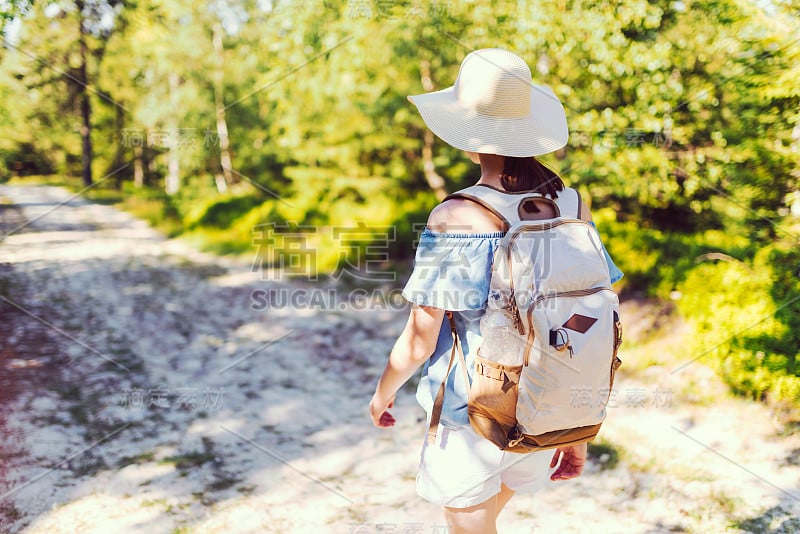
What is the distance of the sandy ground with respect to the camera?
3416 millimetres

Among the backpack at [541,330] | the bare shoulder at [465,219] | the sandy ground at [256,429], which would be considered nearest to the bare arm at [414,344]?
the backpack at [541,330]

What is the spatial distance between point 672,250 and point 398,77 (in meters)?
5.53

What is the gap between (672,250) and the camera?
6629 millimetres

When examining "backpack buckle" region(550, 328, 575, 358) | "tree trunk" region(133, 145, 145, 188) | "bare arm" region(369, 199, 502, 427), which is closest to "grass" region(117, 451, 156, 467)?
"bare arm" region(369, 199, 502, 427)

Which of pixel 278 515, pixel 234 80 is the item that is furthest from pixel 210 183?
pixel 278 515

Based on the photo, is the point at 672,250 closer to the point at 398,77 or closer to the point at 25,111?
the point at 398,77

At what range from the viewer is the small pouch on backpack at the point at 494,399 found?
1.69 meters

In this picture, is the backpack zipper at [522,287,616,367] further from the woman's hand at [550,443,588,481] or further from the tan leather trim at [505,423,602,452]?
the woman's hand at [550,443,588,481]

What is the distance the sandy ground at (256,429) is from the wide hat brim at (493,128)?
2393mm

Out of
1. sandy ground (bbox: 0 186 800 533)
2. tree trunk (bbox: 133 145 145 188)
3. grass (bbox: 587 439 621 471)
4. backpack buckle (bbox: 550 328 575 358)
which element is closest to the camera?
backpack buckle (bbox: 550 328 575 358)

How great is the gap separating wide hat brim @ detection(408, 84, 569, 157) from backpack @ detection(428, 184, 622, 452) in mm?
127

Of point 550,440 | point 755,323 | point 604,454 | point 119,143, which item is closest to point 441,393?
point 550,440

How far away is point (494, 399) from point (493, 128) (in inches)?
31.0

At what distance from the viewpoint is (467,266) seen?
5.45ft
